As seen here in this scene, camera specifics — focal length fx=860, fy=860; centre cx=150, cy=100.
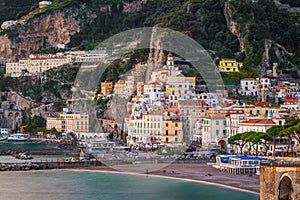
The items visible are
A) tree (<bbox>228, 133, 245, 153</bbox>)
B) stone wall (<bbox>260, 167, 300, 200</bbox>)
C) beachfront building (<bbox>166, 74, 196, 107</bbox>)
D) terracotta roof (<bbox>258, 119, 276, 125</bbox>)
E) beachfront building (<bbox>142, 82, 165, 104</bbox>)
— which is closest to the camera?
stone wall (<bbox>260, 167, 300, 200</bbox>)

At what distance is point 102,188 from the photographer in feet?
165

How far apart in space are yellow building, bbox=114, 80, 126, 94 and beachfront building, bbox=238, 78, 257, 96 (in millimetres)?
12932

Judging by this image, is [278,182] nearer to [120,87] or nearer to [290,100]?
[290,100]

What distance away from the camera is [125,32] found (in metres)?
105

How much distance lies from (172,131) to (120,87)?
1846cm

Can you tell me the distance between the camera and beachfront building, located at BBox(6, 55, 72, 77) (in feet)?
359

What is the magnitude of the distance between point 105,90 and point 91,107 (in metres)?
2.31

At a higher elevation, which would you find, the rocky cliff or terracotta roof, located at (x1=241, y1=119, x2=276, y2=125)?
the rocky cliff

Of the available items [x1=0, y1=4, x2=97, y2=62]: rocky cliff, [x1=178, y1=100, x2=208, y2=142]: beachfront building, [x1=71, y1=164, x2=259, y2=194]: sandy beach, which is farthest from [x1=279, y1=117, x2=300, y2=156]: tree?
[x1=0, y1=4, x2=97, y2=62]: rocky cliff

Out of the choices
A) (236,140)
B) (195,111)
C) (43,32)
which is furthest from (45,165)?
(43,32)

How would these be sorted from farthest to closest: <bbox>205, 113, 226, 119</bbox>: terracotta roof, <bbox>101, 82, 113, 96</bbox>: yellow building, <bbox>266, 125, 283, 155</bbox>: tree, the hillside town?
<bbox>101, 82, 113, 96</bbox>: yellow building → <bbox>205, 113, 226, 119</bbox>: terracotta roof → the hillside town → <bbox>266, 125, 283, 155</bbox>: tree

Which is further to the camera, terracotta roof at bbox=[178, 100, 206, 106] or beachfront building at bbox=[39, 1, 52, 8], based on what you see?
beachfront building at bbox=[39, 1, 52, 8]

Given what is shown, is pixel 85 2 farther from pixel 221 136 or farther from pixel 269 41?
pixel 221 136

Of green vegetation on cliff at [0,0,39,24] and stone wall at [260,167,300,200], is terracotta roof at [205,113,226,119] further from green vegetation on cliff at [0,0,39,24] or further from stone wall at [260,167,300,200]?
green vegetation on cliff at [0,0,39,24]
